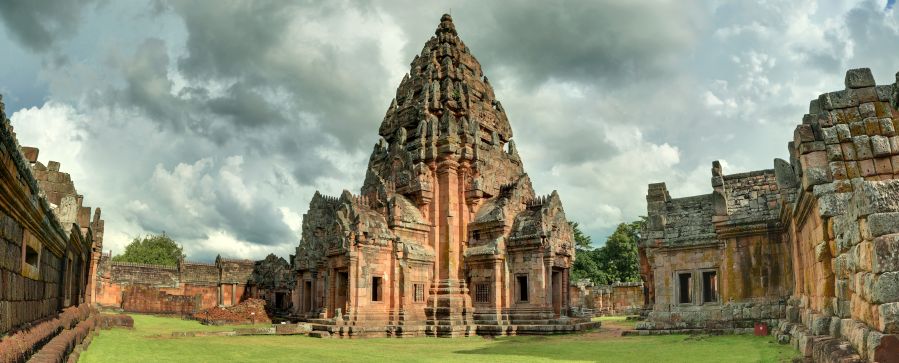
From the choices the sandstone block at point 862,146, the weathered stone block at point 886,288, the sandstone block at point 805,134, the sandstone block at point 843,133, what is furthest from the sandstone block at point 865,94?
the weathered stone block at point 886,288

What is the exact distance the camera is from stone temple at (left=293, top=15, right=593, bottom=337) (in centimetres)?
2262

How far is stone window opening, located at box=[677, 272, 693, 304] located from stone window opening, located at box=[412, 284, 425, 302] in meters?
9.63

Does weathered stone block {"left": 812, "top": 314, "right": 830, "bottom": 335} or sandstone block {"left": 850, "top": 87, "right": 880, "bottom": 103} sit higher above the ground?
sandstone block {"left": 850, "top": 87, "right": 880, "bottom": 103}

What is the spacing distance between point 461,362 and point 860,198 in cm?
842

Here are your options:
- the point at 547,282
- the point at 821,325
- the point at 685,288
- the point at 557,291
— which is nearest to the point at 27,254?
the point at 821,325

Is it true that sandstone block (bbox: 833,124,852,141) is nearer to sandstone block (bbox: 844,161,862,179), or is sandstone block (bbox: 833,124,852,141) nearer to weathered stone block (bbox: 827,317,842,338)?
sandstone block (bbox: 844,161,862,179)

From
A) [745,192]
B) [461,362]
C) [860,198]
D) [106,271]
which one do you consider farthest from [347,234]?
[106,271]

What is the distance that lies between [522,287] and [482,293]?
1596mm

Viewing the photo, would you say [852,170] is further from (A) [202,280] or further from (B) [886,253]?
(A) [202,280]

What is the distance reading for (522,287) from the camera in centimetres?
2434

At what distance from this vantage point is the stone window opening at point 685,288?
60.3 feet

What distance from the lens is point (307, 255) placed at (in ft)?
108

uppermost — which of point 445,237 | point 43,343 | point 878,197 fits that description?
point 445,237

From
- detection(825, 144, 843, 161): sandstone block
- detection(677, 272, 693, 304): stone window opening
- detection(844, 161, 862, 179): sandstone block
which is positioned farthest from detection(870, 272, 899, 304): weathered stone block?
detection(677, 272, 693, 304): stone window opening
